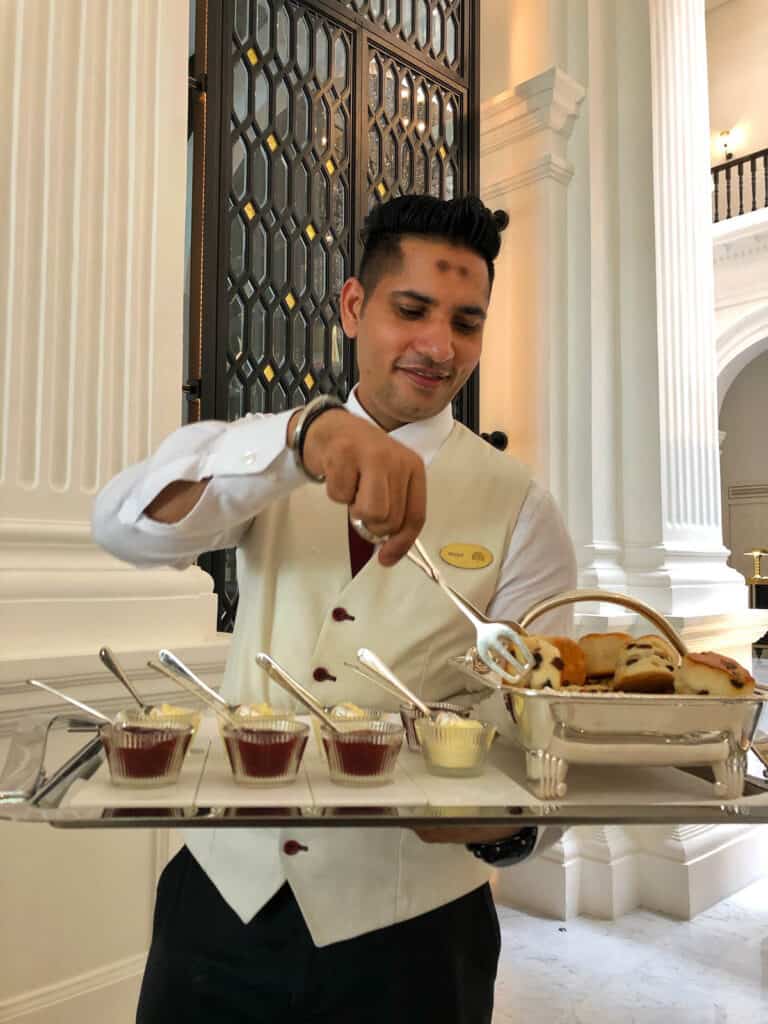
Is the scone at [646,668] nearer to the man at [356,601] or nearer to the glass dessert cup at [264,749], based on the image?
the man at [356,601]

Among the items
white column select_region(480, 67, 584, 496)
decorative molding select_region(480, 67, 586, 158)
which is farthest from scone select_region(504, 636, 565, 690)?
decorative molding select_region(480, 67, 586, 158)

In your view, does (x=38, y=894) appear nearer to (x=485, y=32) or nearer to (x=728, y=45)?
(x=485, y=32)

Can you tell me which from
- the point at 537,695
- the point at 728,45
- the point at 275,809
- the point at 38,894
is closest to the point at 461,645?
the point at 537,695

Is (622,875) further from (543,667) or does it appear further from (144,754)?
Answer: (144,754)

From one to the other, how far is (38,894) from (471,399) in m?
2.38

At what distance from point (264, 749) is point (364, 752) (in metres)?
0.09

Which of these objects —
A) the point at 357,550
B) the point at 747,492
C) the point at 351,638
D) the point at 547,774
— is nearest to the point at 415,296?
the point at 357,550

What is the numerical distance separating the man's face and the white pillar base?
106 inches

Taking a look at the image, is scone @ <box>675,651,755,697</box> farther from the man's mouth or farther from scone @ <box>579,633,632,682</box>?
the man's mouth

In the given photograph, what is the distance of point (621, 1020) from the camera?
259cm

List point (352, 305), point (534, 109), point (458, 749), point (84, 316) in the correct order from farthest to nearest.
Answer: point (534, 109)
point (84, 316)
point (352, 305)
point (458, 749)

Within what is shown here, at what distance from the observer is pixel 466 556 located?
121 cm

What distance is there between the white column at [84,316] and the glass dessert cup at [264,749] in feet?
3.80

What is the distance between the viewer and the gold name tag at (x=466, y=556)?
120 cm
